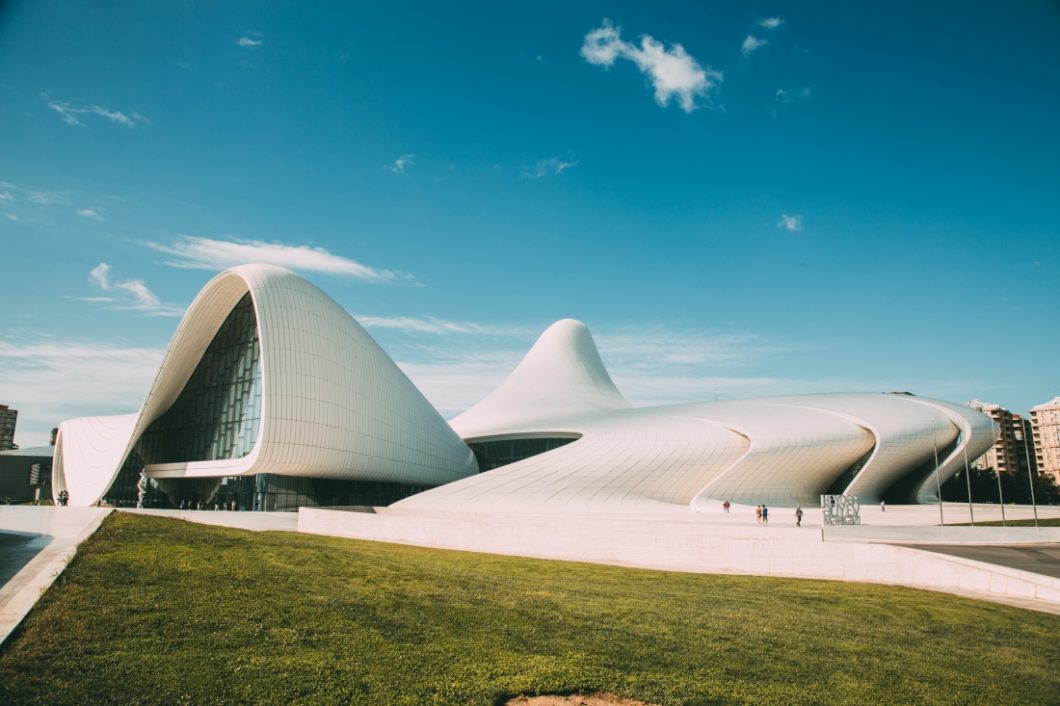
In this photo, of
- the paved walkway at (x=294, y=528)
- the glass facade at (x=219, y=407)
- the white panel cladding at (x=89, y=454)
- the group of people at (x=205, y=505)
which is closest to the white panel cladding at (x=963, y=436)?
the paved walkway at (x=294, y=528)

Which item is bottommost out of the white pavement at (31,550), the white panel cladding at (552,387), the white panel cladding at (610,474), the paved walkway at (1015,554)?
the paved walkway at (1015,554)

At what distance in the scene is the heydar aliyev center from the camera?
33.2 meters

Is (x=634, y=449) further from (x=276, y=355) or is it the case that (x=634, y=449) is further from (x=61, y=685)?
(x=61, y=685)

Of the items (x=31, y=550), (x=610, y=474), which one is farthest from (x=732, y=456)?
(x=31, y=550)

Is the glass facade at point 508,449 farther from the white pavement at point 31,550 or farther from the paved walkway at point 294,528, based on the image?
the white pavement at point 31,550

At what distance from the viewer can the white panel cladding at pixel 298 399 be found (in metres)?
31.8

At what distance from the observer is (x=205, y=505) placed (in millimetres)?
35219

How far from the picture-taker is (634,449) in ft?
122

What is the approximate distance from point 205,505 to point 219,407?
5.08 meters

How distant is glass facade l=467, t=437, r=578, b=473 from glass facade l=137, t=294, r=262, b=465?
1741 centimetres

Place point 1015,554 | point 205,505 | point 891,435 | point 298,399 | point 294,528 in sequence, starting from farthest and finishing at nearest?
point 891,435 < point 205,505 < point 298,399 < point 294,528 < point 1015,554

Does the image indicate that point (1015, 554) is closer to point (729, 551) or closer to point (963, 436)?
point (729, 551)

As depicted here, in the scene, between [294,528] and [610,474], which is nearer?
[294,528]

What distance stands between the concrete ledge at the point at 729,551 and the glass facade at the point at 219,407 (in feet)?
52.5
